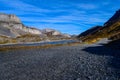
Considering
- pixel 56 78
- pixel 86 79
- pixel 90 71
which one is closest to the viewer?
pixel 86 79

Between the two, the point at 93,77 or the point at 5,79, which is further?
the point at 5,79

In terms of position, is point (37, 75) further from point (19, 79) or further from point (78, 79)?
point (78, 79)

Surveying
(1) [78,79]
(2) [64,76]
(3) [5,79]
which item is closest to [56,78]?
(2) [64,76]

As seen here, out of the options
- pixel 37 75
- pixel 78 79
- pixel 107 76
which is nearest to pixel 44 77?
pixel 37 75

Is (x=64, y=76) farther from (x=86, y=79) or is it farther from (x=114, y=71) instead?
(x=114, y=71)

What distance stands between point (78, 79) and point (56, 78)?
3.07 m

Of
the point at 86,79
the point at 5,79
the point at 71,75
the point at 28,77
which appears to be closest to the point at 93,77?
the point at 86,79

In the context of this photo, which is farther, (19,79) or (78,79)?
(19,79)

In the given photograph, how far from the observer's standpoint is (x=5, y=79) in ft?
94.0

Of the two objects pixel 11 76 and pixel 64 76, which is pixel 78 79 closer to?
pixel 64 76

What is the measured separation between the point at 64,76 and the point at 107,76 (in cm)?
535

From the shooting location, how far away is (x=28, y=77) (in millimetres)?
28938

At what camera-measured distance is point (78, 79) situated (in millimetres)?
25281

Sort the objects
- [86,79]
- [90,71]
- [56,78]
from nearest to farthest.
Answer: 1. [86,79]
2. [56,78]
3. [90,71]
